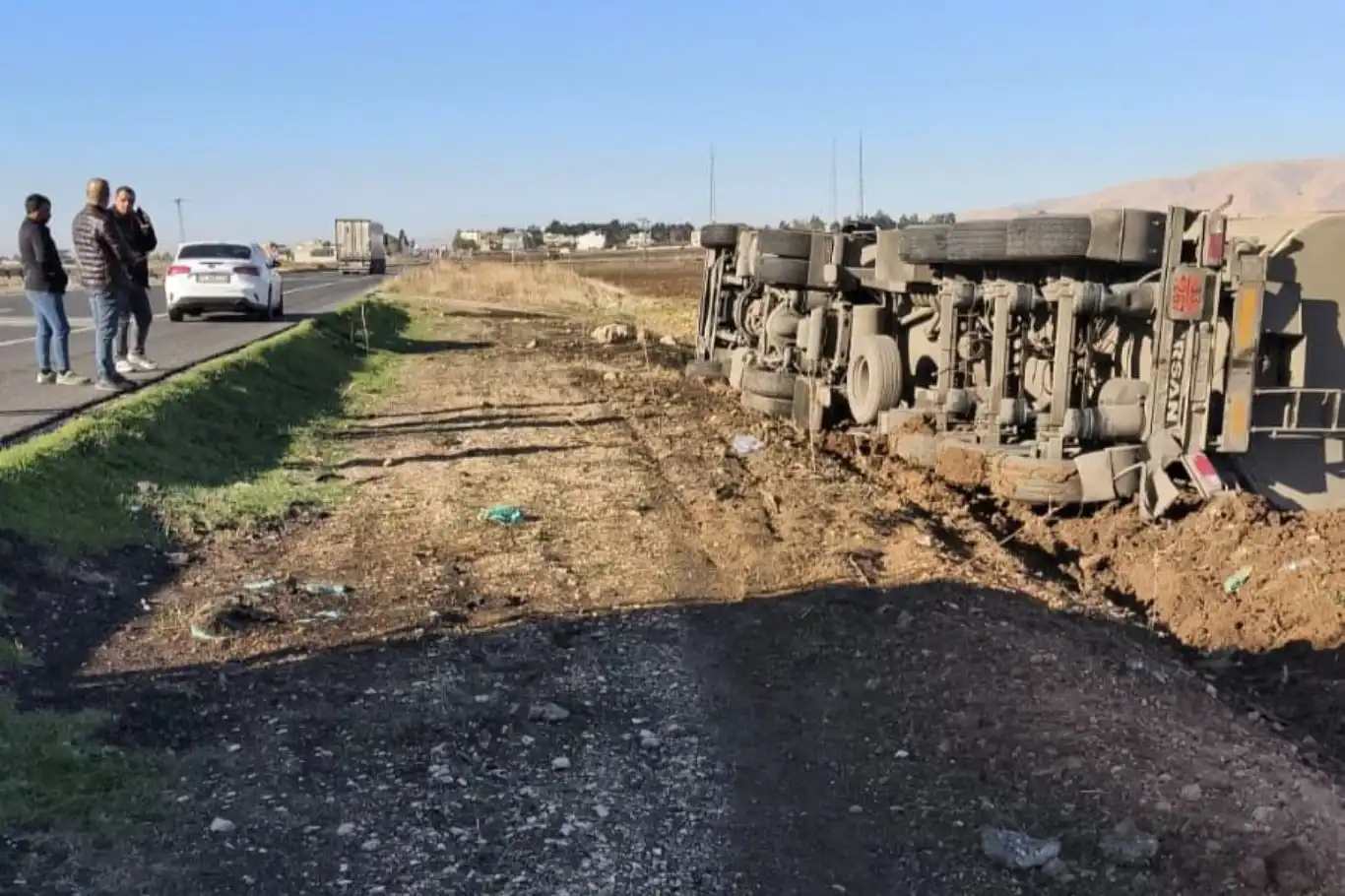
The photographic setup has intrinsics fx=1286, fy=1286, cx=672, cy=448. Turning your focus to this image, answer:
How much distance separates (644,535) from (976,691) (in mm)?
3088

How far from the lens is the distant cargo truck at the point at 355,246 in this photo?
7538cm

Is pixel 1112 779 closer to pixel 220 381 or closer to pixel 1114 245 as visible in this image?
pixel 1114 245

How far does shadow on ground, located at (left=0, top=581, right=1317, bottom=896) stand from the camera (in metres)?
3.63

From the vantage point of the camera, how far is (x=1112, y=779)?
4160 mm

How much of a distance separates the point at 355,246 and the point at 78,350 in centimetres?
6042

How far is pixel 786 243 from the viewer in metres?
12.2

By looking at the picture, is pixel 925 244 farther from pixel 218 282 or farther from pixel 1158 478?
pixel 218 282

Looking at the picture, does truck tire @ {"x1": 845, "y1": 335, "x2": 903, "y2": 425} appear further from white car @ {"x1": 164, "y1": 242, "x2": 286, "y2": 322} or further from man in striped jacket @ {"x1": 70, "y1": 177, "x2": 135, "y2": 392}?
white car @ {"x1": 164, "y1": 242, "x2": 286, "y2": 322}

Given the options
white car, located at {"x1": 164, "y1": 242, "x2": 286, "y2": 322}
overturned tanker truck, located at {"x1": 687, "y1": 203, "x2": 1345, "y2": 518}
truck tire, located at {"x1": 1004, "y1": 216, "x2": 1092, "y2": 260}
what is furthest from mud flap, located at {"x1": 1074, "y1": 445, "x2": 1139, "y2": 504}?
white car, located at {"x1": 164, "y1": 242, "x2": 286, "y2": 322}

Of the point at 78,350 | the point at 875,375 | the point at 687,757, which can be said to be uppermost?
the point at 875,375

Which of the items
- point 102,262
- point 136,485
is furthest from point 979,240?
point 102,262

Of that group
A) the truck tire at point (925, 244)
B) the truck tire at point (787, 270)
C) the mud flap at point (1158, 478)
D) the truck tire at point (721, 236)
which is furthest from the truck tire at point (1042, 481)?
the truck tire at point (721, 236)

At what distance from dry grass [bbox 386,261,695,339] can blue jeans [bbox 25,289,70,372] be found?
751 inches

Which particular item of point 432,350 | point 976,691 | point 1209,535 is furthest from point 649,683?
point 432,350
